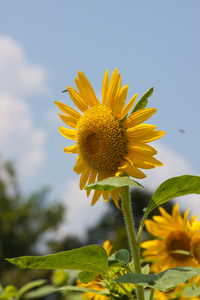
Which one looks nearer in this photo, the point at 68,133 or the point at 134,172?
the point at 134,172

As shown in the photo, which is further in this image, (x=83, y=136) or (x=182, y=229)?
(x=182, y=229)

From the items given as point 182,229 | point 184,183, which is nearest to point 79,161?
point 184,183

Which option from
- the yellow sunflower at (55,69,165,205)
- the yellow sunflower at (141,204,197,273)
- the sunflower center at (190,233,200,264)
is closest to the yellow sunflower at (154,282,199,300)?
the yellow sunflower at (141,204,197,273)

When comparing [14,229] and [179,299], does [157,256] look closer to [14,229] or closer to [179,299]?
[179,299]

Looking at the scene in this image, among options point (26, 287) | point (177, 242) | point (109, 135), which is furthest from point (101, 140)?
point (26, 287)

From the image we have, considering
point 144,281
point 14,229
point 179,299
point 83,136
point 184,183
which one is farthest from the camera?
point 14,229

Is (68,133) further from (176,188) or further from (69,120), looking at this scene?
(176,188)

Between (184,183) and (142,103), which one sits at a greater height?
(142,103)
